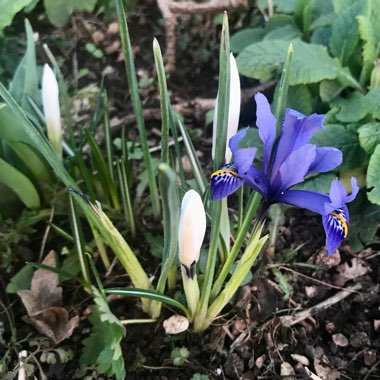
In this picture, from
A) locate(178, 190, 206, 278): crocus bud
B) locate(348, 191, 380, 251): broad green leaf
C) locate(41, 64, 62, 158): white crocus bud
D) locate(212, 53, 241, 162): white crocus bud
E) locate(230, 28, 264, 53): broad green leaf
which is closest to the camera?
→ locate(178, 190, 206, 278): crocus bud

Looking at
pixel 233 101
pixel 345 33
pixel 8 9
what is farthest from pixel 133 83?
pixel 345 33

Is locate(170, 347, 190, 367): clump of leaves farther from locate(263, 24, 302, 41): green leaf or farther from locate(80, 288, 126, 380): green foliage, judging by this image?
locate(263, 24, 302, 41): green leaf

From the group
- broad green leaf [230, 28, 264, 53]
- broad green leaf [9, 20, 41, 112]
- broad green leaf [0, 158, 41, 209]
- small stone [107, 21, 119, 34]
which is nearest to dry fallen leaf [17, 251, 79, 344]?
broad green leaf [0, 158, 41, 209]

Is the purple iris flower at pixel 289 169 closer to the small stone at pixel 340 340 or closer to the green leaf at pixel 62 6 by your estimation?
the small stone at pixel 340 340

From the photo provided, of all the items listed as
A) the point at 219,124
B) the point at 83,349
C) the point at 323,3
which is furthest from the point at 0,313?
the point at 323,3

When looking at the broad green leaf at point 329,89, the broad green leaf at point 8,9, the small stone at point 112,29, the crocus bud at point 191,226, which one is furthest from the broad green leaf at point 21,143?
the small stone at point 112,29
